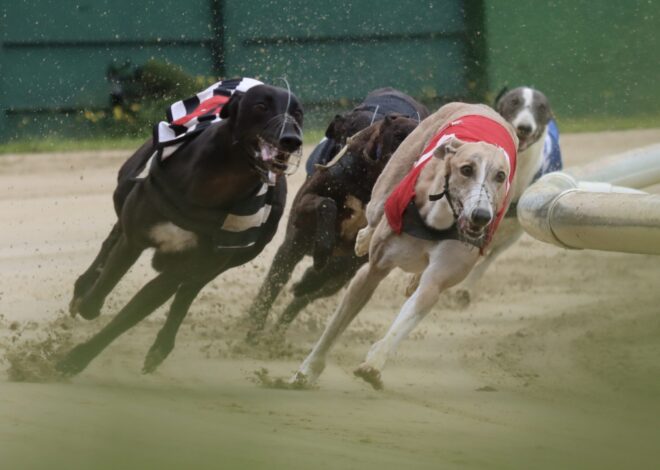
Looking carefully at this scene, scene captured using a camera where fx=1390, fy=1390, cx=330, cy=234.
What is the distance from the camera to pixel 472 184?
3.56 meters

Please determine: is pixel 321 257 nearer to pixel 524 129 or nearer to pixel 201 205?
pixel 201 205

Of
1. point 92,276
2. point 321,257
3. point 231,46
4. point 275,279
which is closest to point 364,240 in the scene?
point 321,257

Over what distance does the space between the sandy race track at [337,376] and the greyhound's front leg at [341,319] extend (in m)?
0.08

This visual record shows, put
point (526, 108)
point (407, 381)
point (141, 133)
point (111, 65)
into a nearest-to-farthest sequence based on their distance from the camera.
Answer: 1. point (407, 381)
2. point (526, 108)
3. point (141, 133)
4. point (111, 65)

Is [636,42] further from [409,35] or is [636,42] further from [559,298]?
[559,298]

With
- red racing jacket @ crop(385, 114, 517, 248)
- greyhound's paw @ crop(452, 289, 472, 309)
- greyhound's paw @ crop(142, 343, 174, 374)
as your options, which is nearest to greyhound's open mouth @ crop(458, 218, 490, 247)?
red racing jacket @ crop(385, 114, 517, 248)

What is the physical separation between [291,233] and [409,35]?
Result: 460 cm

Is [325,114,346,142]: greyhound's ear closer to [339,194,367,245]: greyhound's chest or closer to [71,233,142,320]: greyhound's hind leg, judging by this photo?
[339,194,367,245]: greyhound's chest

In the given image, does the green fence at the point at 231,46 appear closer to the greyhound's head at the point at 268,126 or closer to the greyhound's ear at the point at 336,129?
the greyhound's ear at the point at 336,129

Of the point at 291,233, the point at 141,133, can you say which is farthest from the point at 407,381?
the point at 141,133

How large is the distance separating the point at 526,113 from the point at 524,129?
123mm

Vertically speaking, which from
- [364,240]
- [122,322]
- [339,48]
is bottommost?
[339,48]

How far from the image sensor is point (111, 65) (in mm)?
8867

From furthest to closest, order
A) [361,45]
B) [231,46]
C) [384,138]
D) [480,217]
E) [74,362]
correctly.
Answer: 1. [361,45]
2. [231,46]
3. [384,138]
4. [74,362]
5. [480,217]
